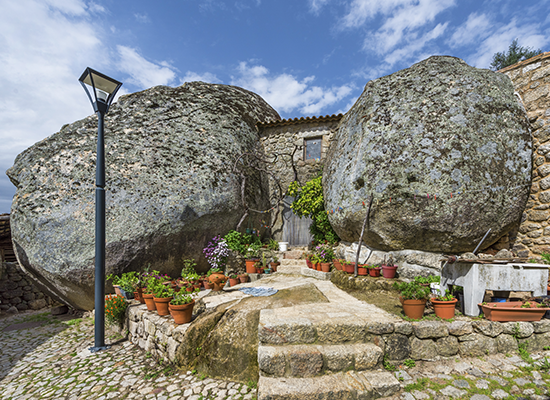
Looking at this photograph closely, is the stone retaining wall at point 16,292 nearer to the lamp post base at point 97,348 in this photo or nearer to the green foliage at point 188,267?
the green foliage at point 188,267

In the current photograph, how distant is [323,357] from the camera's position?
3098 mm

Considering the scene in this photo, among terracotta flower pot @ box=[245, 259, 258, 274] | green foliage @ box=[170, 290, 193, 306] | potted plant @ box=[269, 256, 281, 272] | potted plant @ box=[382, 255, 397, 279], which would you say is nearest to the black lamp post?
green foliage @ box=[170, 290, 193, 306]

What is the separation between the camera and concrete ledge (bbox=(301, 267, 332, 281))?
20.9ft

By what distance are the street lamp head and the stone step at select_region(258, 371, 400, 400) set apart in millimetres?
5006

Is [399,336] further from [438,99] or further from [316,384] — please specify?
[438,99]

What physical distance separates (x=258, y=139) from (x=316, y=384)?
8.02 metres

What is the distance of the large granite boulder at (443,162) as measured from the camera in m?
4.74

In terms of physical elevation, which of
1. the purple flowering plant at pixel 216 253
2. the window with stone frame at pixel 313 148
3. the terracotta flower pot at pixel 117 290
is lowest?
the terracotta flower pot at pixel 117 290

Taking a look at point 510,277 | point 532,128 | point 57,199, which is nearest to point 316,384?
point 510,277

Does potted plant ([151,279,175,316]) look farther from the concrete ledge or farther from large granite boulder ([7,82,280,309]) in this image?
the concrete ledge

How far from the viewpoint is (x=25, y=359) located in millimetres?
4531

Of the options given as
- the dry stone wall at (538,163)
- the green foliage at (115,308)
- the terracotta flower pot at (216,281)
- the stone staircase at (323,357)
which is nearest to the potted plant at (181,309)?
the stone staircase at (323,357)

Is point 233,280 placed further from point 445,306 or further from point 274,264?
point 445,306

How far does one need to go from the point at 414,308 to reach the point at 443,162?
2.72 metres
